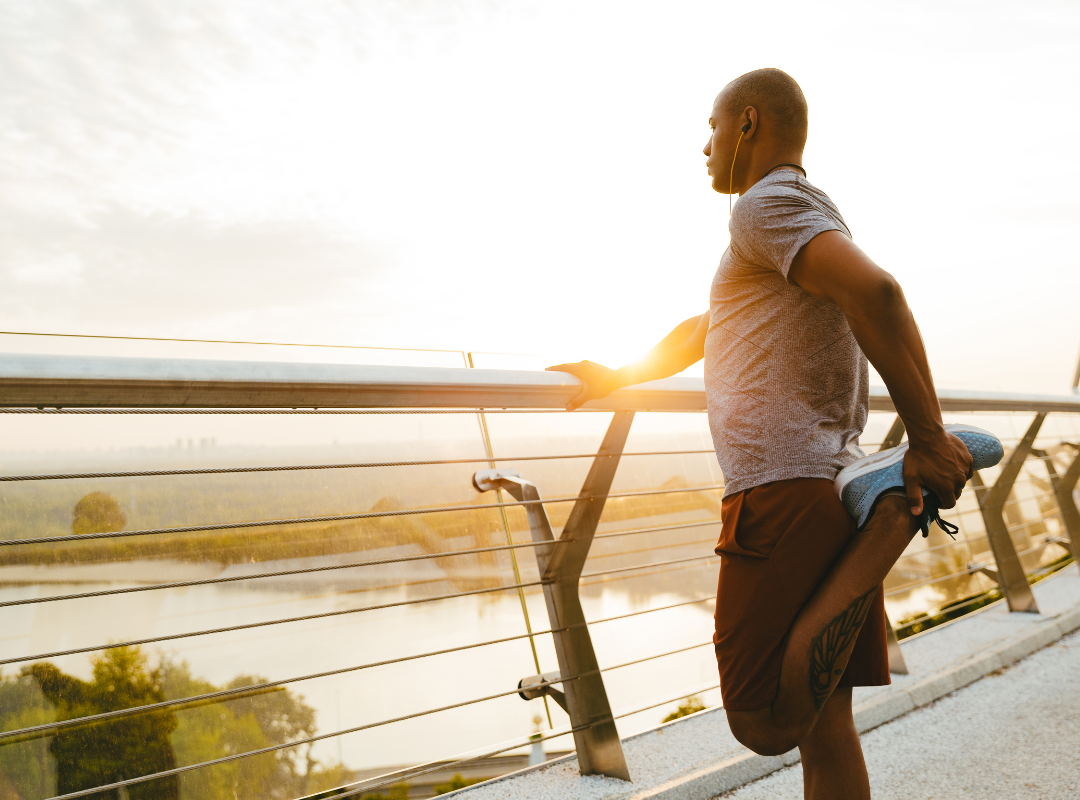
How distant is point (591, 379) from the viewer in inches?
57.0

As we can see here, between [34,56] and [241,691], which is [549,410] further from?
[34,56]

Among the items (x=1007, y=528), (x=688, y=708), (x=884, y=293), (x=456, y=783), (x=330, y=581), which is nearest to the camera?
(x=884, y=293)

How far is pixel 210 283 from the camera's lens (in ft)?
77.6

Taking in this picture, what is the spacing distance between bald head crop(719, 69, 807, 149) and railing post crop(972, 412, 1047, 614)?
8.51ft

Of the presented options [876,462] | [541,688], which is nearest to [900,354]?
[876,462]

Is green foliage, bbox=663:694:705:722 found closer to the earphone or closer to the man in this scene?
the man

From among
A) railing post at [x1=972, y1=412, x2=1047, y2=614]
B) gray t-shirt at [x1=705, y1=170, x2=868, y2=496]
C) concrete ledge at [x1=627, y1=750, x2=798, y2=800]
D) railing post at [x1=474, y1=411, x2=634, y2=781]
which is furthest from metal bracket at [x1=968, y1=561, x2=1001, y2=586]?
gray t-shirt at [x1=705, y1=170, x2=868, y2=496]

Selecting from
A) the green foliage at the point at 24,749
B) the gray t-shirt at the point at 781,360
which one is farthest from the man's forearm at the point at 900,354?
the green foliage at the point at 24,749

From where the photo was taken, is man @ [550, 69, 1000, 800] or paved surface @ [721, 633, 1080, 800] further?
paved surface @ [721, 633, 1080, 800]

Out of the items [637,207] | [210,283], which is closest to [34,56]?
[210,283]

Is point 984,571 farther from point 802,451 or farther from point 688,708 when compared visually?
point 802,451

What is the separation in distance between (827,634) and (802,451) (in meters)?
0.28

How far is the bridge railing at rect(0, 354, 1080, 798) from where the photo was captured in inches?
42.9

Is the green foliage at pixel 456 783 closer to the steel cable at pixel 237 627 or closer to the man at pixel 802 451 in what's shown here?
the steel cable at pixel 237 627
